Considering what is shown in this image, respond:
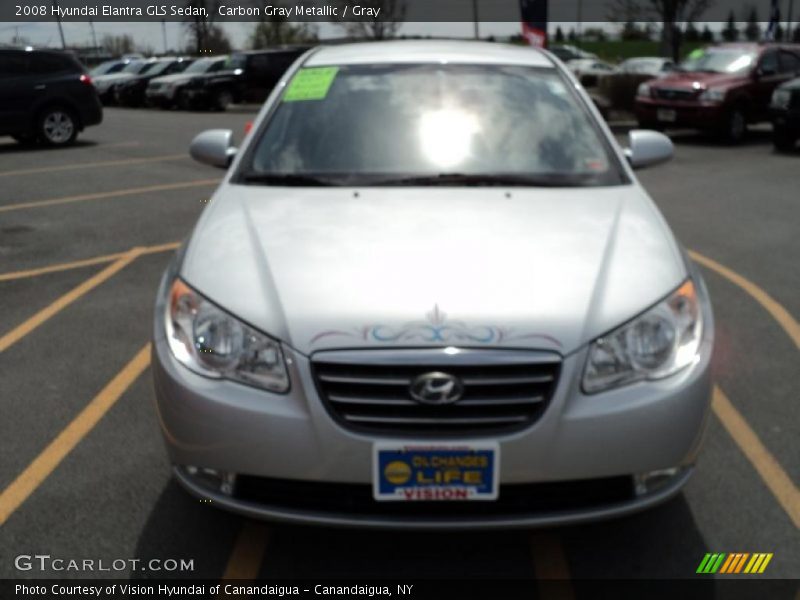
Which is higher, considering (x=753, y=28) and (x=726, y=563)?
(x=726, y=563)

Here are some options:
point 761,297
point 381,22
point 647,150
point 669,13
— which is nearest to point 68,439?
point 647,150

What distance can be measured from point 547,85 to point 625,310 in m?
1.87

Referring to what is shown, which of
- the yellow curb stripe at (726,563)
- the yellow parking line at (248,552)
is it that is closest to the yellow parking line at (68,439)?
the yellow parking line at (248,552)

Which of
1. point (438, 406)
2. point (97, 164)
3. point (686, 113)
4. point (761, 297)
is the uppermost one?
point (438, 406)

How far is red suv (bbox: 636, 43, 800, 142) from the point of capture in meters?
16.1

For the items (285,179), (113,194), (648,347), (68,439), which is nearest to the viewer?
(648,347)

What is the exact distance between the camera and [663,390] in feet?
9.26

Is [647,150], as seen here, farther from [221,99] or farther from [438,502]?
[221,99]

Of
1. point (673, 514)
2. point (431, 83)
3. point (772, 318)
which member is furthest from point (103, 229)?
point (673, 514)

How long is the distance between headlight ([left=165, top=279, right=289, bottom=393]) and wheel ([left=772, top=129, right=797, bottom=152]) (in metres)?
13.5

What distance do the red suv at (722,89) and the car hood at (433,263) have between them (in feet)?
43.3

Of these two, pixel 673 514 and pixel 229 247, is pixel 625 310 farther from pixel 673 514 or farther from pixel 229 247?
pixel 229 247

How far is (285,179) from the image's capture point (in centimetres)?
392

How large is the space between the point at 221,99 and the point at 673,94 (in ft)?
51.2
